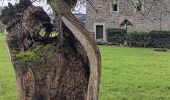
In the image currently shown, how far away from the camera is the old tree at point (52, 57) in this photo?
8.06 m

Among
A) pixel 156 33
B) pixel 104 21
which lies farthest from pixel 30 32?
pixel 104 21

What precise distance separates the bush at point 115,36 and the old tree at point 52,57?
1327 inches

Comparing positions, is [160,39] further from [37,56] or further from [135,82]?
[37,56]

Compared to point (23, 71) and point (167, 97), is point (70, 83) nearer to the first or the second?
point (23, 71)

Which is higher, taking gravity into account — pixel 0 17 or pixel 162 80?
pixel 0 17

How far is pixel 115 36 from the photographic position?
140 ft

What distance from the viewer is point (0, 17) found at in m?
8.75

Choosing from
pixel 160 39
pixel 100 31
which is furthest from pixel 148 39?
pixel 100 31

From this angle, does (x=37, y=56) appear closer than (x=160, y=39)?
Yes

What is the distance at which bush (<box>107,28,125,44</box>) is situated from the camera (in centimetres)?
4212

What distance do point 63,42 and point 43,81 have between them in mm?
742

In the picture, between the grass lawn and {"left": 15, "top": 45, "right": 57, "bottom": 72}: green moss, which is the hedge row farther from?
{"left": 15, "top": 45, "right": 57, "bottom": 72}: green moss

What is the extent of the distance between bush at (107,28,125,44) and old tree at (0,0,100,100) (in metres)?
33.7

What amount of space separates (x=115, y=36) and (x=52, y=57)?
34.6m
